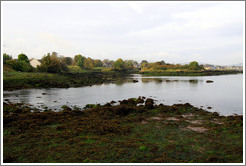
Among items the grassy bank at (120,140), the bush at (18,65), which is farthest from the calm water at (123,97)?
the bush at (18,65)

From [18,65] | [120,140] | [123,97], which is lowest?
[120,140]

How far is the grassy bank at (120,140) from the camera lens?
10.2m

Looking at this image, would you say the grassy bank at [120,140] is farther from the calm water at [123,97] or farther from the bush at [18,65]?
the bush at [18,65]

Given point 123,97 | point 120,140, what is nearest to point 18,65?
point 123,97

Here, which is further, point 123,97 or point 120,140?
point 123,97

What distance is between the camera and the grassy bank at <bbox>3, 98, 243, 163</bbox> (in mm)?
10159

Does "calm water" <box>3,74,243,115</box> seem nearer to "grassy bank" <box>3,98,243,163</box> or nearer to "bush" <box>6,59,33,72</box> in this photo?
"grassy bank" <box>3,98,243,163</box>

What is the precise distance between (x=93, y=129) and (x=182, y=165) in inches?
344

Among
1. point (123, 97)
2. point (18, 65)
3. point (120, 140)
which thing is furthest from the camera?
point (18, 65)

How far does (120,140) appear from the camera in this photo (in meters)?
13.0

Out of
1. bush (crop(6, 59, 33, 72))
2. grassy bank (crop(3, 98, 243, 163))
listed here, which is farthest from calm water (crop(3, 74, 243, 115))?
bush (crop(6, 59, 33, 72))

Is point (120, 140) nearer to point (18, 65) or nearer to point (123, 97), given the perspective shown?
point (123, 97)

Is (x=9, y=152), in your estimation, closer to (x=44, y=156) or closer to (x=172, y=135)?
(x=44, y=156)

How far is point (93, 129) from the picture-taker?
15.2 meters
